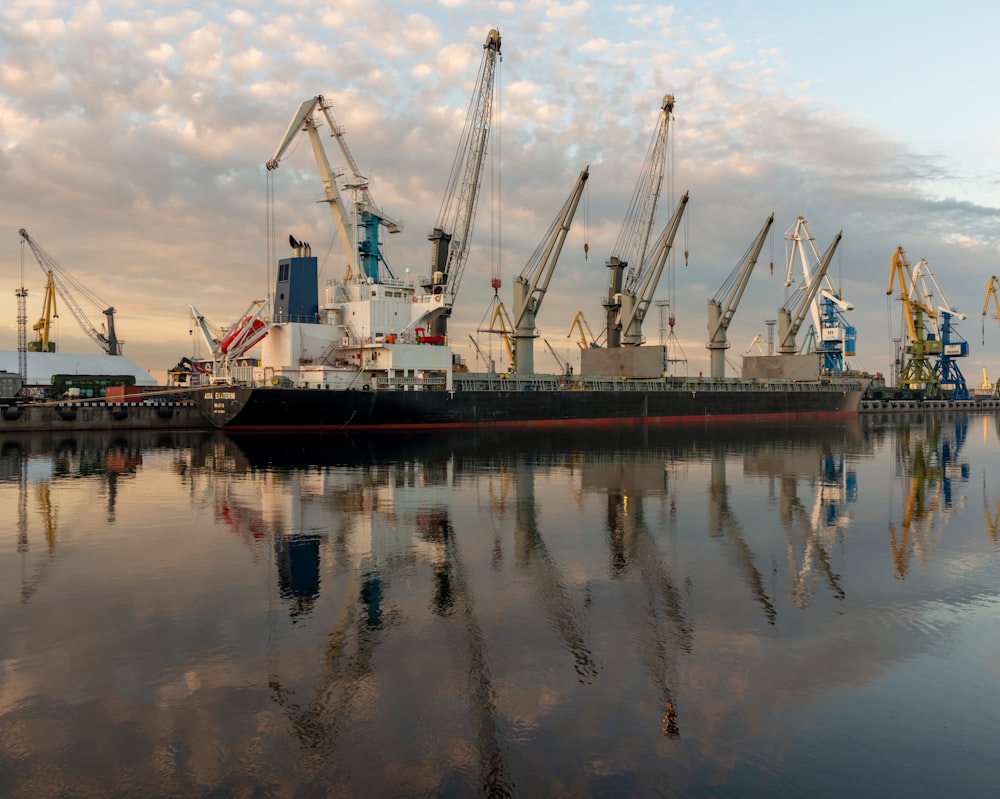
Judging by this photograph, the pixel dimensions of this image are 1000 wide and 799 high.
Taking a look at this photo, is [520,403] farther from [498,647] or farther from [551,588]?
[498,647]

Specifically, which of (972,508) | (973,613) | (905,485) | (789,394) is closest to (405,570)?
(973,613)

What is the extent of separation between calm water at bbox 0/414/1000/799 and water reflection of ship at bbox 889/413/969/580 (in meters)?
0.25

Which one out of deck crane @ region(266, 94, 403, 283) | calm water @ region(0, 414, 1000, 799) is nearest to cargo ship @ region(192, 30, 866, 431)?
deck crane @ region(266, 94, 403, 283)

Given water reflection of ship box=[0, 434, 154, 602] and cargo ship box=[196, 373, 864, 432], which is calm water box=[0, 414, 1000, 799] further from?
cargo ship box=[196, 373, 864, 432]

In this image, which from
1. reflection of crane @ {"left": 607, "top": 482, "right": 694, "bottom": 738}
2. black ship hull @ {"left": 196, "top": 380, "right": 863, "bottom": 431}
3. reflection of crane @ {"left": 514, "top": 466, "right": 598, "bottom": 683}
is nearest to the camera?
reflection of crane @ {"left": 607, "top": 482, "right": 694, "bottom": 738}

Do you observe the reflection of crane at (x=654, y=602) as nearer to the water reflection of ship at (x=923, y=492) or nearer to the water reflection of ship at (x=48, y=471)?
the water reflection of ship at (x=923, y=492)

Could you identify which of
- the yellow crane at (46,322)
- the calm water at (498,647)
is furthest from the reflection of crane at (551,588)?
the yellow crane at (46,322)

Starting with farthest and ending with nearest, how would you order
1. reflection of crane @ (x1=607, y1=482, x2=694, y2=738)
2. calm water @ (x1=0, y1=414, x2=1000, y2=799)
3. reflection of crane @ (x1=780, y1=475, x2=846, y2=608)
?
reflection of crane @ (x1=780, y1=475, x2=846, y2=608)
reflection of crane @ (x1=607, y1=482, x2=694, y2=738)
calm water @ (x1=0, y1=414, x2=1000, y2=799)

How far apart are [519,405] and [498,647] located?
62894mm

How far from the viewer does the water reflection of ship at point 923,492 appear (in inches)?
840

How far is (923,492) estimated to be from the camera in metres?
32.6

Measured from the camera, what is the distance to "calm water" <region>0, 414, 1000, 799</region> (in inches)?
350

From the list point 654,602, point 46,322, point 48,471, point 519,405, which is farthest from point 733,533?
point 46,322

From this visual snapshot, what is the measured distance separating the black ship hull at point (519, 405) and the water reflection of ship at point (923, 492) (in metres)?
29.0
